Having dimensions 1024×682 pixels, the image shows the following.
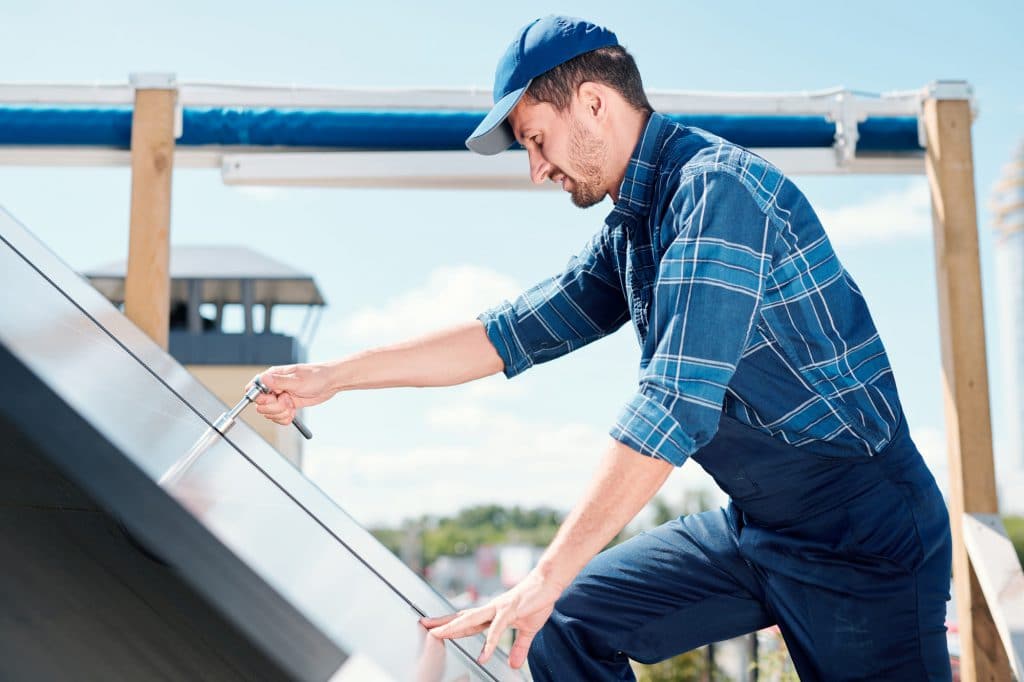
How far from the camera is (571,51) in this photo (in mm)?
1522

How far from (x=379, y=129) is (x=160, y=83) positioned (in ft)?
2.00

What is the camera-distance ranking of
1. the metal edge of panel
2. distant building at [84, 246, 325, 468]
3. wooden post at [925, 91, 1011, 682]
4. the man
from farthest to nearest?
distant building at [84, 246, 325, 468], wooden post at [925, 91, 1011, 682], the man, the metal edge of panel

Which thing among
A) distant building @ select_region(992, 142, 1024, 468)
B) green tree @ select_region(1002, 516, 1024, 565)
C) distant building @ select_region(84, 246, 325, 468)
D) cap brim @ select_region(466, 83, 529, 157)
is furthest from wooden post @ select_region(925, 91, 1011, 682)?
distant building @ select_region(992, 142, 1024, 468)

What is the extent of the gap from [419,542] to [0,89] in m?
75.0

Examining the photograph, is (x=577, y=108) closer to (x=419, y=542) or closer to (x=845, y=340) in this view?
(x=845, y=340)

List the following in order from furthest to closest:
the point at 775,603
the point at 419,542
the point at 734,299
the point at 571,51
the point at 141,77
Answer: the point at 419,542 → the point at 141,77 → the point at 775,603 → the point at 571,51 → the point at 734,299

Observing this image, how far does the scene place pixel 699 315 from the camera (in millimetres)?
1310

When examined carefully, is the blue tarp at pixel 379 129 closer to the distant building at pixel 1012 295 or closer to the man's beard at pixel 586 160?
the man's beard at pixel 586 160

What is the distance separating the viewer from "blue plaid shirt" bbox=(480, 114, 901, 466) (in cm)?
129

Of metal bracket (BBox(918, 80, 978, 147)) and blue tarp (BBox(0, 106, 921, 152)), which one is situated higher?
metal bracket (BBox(918, 80, 978, 147))

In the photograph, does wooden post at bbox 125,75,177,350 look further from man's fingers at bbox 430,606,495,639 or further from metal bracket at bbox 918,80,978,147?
metal bracket at bbox 918,80,978,147

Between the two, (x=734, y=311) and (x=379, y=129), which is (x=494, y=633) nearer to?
(x=734, y=311)

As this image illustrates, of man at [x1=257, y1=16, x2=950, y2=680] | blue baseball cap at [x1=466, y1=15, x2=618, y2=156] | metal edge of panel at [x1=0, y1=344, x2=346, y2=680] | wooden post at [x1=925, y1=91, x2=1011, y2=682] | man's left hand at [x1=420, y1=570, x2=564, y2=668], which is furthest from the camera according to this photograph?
wooden post at [x1=925, y1=91, x2=1011, y2=682]

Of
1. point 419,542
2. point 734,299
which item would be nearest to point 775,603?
point 734,299
